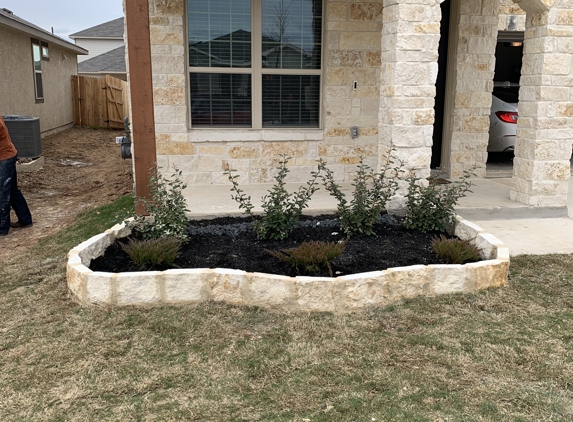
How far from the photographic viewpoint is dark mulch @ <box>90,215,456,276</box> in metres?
4.30

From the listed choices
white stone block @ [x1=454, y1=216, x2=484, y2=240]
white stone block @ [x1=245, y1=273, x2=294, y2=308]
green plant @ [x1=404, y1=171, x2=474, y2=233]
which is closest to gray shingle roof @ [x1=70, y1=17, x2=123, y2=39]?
green plant @ [x1=404, y1=171, x2=474, y2=233]

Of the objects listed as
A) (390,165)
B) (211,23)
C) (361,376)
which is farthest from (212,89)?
(361,376)

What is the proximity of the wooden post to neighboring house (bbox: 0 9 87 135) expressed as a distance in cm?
903

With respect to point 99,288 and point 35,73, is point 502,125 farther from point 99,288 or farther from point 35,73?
point 35,73

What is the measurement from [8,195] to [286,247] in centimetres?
362

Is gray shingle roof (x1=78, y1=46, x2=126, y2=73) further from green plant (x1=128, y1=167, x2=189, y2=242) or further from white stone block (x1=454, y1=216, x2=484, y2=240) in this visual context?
white stone block (x1=454, y1=216, x2=484, y2=240)

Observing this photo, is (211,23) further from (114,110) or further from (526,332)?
(114,110)

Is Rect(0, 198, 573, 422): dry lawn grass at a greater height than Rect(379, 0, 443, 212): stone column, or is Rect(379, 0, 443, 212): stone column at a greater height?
Rect(379, 0, 443, 212): stone column

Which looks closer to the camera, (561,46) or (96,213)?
(561,46)

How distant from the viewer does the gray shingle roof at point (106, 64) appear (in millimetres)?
27438

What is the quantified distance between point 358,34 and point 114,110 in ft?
48.0

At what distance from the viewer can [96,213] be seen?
6.94 metres

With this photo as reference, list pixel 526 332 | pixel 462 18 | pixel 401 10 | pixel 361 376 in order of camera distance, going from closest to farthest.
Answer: pixel 361 376 < pixel 526 332 < pixel 401 10 < pixel 462 18

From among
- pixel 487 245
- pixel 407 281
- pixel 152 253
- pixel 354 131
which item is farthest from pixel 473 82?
pixel 152 253
